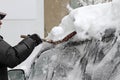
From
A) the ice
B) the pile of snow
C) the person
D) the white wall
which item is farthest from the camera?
the white wall

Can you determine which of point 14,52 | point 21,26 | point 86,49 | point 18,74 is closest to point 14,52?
point 14,52

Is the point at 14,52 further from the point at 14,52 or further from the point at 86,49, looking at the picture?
the point at 86,49

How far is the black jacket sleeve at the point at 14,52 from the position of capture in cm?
357

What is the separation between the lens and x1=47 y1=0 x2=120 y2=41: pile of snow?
3242 mm

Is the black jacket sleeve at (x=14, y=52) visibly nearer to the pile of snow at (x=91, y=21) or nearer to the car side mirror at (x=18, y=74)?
the pile of snow at (x=91, y=21)

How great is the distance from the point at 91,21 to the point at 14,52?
703 millimetres

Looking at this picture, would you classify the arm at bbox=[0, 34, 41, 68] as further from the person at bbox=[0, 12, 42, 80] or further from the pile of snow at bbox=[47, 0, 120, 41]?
the pile of snow at bbox=[47, 0, 120, 41]

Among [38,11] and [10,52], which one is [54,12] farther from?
[10,52]

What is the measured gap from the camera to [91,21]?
11.1 ft

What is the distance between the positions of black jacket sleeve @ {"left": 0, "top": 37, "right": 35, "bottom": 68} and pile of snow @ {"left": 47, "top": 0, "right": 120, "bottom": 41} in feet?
→ 0.88

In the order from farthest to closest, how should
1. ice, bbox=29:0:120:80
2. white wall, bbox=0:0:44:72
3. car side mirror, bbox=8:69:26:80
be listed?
white wall, bbox=0:0:44:72 < car side mirror, bbox=8:69:26:80 < ice, bbox=29:0:120:80

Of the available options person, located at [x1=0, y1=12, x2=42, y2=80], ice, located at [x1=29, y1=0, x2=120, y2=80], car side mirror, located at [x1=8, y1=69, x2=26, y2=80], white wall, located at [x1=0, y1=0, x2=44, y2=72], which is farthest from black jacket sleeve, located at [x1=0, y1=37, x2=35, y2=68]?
white wall, located at [x1=0, y1=0, x2=44, y2=72]

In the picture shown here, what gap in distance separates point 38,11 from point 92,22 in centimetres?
713

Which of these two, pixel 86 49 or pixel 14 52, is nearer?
pixel 86 49
